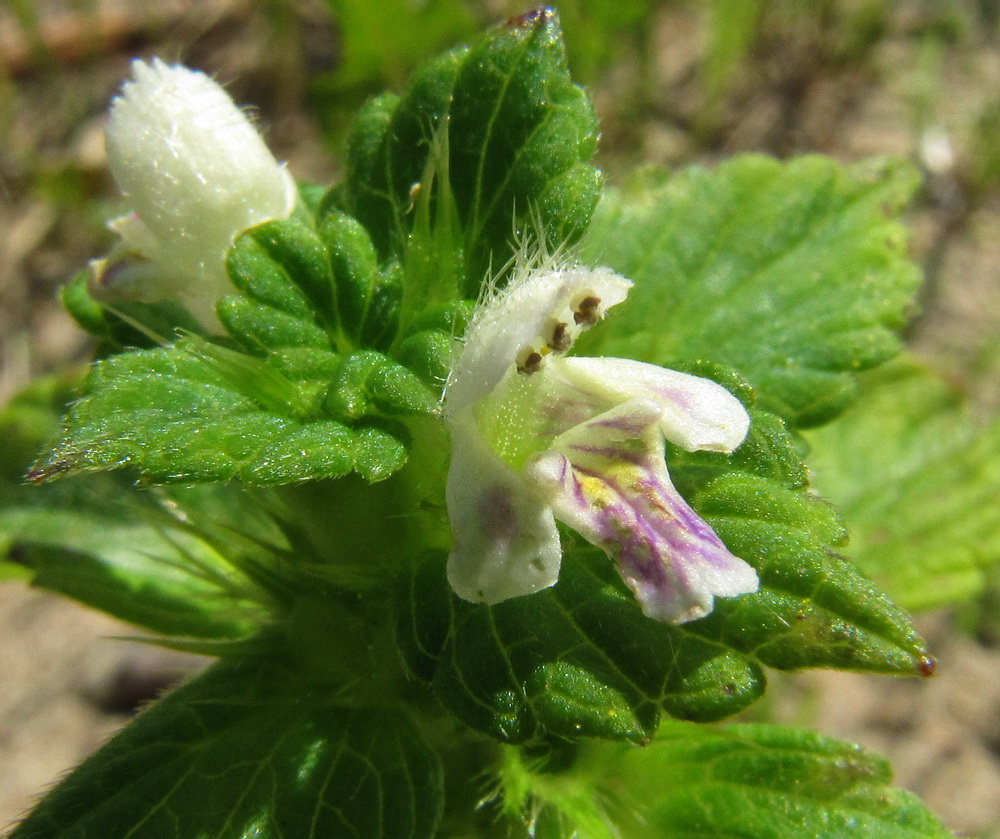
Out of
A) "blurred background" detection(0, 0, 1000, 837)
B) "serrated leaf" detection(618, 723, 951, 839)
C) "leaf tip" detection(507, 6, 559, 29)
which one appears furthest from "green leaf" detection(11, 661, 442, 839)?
"blurred background" detection(0, 0, 1000, 837)

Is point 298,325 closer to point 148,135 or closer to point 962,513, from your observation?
point 148,135

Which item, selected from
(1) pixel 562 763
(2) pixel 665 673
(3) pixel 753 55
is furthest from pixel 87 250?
(2) pixel 665 673

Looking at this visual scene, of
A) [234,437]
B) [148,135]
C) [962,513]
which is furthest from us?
[962,513]

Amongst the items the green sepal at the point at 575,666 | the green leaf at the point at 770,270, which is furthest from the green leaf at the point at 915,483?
the green sepal at the point at 575,666

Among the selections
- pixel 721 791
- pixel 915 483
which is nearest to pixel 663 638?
pixel 721 791

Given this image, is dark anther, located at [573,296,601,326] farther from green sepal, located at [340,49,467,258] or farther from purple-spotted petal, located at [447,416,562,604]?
green sepal, located at [340,49,467,258]

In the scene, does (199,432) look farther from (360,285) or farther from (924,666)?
(924,666)

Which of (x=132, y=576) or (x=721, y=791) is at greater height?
(x=721, y=791)

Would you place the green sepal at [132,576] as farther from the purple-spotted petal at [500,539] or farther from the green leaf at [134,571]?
the purple-spotted petal at [500,539]
